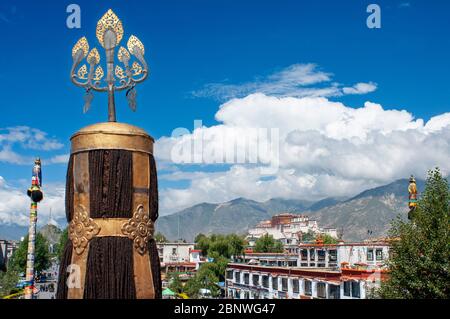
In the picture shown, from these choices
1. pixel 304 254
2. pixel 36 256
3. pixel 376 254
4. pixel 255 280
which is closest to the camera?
pixel 376 254

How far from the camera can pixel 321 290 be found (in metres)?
29.4

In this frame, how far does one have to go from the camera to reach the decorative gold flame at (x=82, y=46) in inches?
336

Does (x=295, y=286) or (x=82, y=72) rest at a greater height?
(x=82, y=72)

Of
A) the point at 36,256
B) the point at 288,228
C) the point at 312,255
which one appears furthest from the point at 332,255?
the point at 288,228

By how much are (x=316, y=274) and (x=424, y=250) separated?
607 inches

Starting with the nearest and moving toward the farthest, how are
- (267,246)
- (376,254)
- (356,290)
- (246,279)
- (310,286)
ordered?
(356,290)
(310,286)
(376,254)
(246,279)
(267,246)

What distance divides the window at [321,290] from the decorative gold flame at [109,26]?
23774 mm

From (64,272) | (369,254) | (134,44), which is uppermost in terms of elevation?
(134,44)

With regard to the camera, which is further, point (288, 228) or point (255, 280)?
point (288, 228)

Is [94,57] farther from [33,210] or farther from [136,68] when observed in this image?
[33,210]

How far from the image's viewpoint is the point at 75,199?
7430mm

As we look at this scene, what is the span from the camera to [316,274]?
29.8 m

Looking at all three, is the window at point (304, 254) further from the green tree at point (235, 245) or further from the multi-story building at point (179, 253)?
the multi-story building at point (179, 253)
